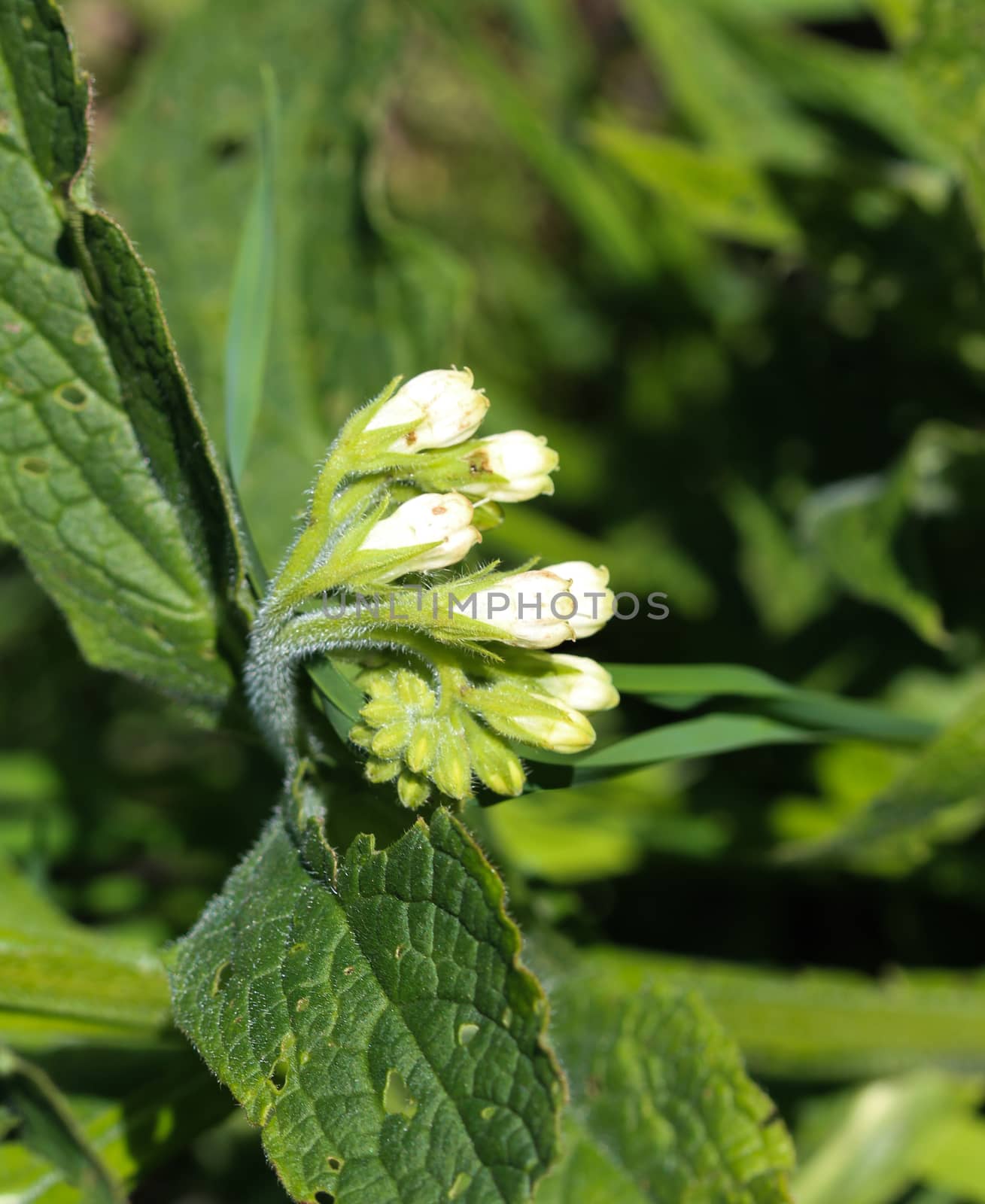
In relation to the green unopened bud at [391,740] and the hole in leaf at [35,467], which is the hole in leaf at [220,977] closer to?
the green unopened bud at [391,740]

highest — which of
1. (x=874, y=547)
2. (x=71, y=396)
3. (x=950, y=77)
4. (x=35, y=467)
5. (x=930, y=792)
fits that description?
(x=950, y=77)

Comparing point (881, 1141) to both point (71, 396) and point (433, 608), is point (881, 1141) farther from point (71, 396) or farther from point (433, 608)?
point (71, 396)

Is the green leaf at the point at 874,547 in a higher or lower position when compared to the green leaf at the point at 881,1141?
higher

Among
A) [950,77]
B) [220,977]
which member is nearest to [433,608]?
[220,977]

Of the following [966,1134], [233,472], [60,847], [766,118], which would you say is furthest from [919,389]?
[60,847]

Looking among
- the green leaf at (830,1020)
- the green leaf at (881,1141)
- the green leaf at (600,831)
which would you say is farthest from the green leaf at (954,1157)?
the green leaf at (600,831)

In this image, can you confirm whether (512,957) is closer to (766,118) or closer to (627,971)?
(627,971)
